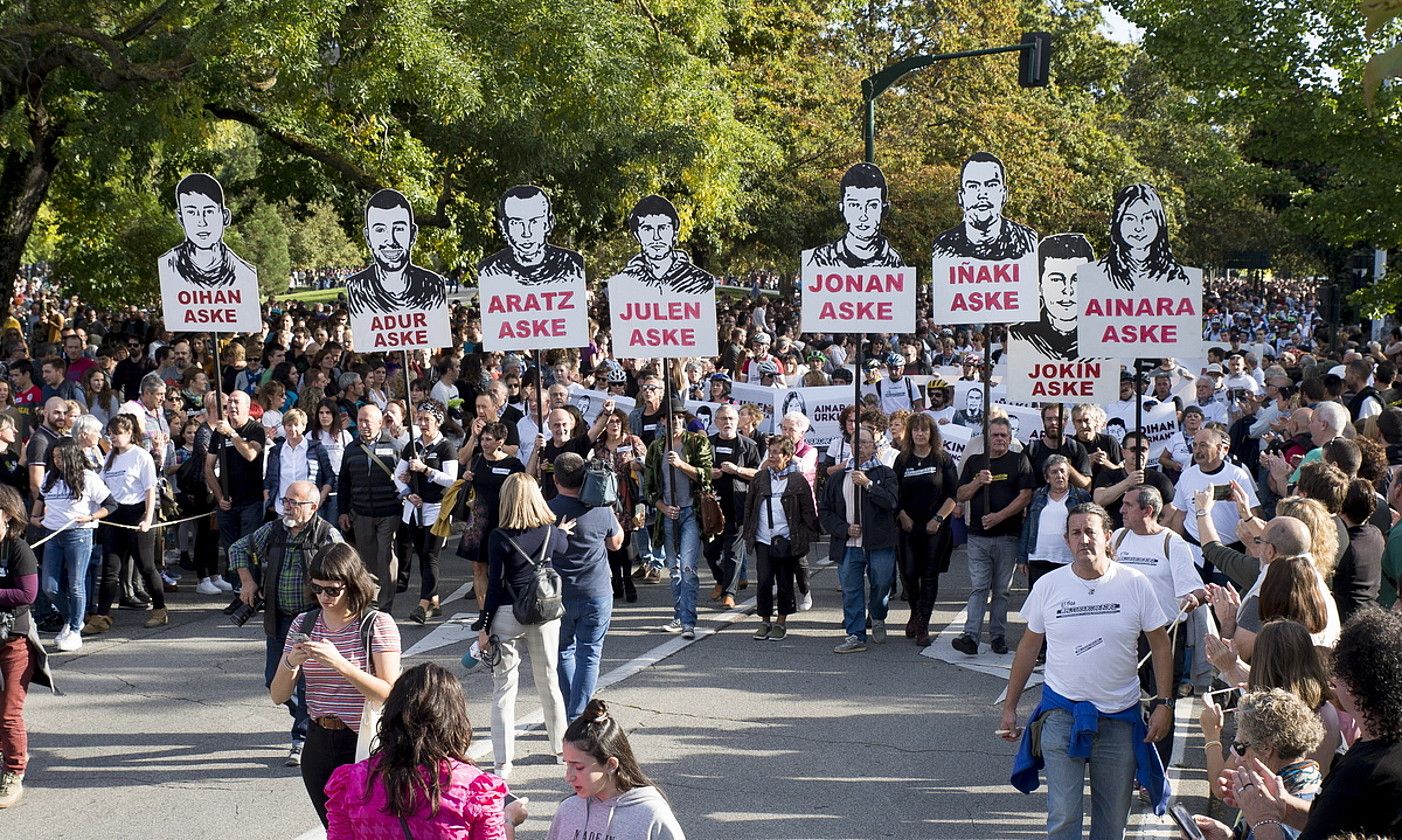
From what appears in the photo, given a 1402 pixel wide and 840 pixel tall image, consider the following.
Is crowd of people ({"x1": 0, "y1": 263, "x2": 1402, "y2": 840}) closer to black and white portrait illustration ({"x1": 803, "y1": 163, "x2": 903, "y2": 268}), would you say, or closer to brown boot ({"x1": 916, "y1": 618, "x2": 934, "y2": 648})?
brown boot ({"x1": 916, "y1": 618, "x2": 934, "y2": 648})

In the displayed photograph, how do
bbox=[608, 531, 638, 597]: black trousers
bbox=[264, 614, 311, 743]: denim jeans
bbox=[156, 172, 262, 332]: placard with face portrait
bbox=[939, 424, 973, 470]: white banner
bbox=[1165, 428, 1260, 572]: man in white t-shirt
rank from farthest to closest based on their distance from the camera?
bbox=[939, 424, 973, 470]: white banner → bbox=[156, 172, 262, 332]: placard with face portrait → bbox=[608, 531, 638, 597]: black trousers → bbox=[1165, 428, 1260, 572]: man in white t-shirt → bbox=[264, 614, 311, 743]: denim jeans

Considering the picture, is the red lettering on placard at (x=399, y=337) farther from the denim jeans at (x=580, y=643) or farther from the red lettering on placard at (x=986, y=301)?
the denim jeans at (x=580, y=643)

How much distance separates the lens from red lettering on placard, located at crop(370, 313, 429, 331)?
12.2m

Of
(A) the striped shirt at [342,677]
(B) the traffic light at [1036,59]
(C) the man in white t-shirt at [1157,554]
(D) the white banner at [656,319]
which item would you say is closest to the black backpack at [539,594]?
(A) the striped shirt at [342,677]

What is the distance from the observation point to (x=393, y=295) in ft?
39.8

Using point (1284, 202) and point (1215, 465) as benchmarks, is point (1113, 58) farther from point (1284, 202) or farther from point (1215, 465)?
point (1215, 465)

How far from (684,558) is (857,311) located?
2.40 m

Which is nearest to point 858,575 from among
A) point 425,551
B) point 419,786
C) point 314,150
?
point 425,551

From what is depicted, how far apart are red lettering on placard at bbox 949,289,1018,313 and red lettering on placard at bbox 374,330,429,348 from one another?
176 inches

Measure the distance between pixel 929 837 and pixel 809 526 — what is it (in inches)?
152

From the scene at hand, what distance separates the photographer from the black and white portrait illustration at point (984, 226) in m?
11.0

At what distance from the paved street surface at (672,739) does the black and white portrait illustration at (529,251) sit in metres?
2.94

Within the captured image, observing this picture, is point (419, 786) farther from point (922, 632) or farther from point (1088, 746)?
point (922, 632)

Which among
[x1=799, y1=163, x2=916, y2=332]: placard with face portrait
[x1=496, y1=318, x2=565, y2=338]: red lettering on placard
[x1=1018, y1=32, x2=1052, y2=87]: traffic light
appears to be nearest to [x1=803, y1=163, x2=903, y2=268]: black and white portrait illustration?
[x1=799, y1=163, x2=916, y2=332]: placard with face portrait
